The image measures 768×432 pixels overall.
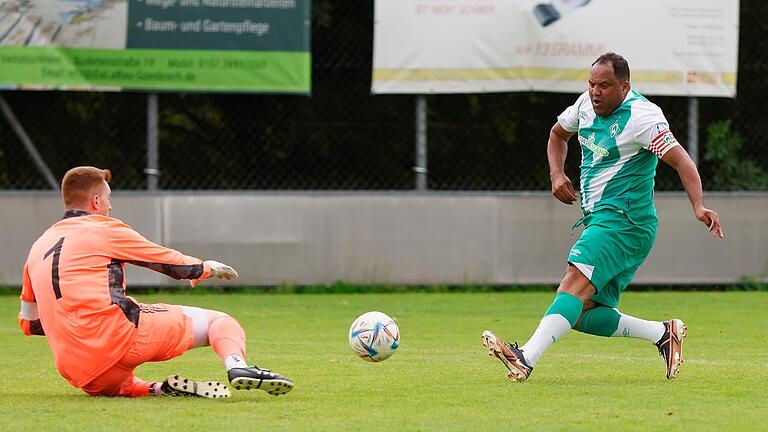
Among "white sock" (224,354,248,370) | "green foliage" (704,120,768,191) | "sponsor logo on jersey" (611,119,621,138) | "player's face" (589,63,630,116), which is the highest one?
"player's face" (589,63,630,116)

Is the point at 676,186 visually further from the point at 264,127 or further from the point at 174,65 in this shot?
the point at 174,65

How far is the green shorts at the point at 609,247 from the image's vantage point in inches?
290

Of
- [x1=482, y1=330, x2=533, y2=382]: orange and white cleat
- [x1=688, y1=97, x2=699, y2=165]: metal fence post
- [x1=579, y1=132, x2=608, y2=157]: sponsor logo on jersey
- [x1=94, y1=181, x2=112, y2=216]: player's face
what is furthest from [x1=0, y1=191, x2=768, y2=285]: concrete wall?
[x1=94, y1=181, x2=112, y2=216]: player's face

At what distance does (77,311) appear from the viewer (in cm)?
644

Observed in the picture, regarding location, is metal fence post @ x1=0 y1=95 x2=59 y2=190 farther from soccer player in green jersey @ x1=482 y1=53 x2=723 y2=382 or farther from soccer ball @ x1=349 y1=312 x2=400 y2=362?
soccer player in green jersey @ x1=482 y1=53 x2=723 y2=382

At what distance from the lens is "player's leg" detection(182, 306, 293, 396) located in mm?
6168

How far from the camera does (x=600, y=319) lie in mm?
7723

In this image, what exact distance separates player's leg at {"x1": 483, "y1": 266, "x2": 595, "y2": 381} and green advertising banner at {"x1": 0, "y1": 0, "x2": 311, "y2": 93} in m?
7.77

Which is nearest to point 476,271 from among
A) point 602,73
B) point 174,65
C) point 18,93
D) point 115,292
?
point 174,65

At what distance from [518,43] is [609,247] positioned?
25.4 feet

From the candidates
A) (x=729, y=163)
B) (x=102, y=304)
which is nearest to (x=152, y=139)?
(x=729, y=163)

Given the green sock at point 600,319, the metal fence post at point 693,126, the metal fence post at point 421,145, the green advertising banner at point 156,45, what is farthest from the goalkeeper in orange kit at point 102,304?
the metal fence post at point 693,126

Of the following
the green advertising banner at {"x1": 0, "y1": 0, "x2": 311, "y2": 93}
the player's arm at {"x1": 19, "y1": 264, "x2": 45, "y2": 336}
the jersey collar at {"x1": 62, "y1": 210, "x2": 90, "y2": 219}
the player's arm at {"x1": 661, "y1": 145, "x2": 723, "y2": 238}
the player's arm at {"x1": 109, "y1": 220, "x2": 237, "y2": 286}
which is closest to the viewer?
the player's arm at {"x1": 109, "y1": 220, "x2": 237, "y2": 286}

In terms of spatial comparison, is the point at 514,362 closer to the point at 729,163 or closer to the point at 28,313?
the point at 28,313
